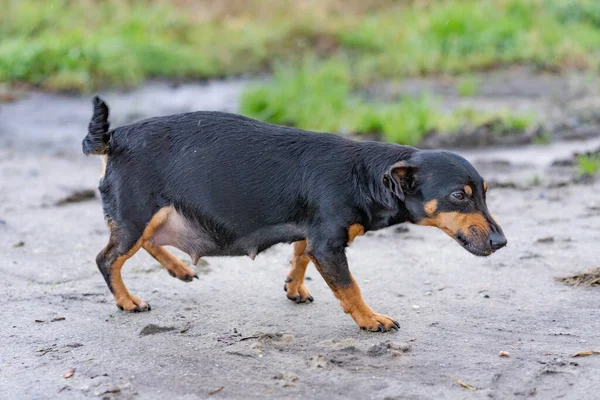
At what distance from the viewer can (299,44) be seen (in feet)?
54.5

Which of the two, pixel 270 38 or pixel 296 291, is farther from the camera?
pixel 270 38

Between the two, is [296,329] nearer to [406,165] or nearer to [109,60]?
[406,165]

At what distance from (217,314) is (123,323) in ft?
1.91

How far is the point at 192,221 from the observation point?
17.8 feet

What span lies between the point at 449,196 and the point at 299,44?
1201 cm

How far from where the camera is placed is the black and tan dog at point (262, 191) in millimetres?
5078

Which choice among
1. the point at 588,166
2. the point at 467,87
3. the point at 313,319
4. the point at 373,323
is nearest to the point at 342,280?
the point at 373,323

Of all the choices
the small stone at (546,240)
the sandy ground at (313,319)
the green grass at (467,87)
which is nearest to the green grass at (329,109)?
the green grass at (467,87)

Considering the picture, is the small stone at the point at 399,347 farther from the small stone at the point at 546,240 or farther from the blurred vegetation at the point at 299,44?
the blurred vegetation at the point at 299,44

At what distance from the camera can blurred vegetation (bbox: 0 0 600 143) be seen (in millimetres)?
12133

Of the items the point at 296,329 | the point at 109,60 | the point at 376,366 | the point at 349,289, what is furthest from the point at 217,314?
the point at 109,60

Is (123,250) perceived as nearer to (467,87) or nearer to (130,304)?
(130,304)

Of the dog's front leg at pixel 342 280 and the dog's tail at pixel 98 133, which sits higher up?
the dog's tail at pixel 98 133

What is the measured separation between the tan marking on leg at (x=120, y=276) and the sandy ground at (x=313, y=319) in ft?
0.34
